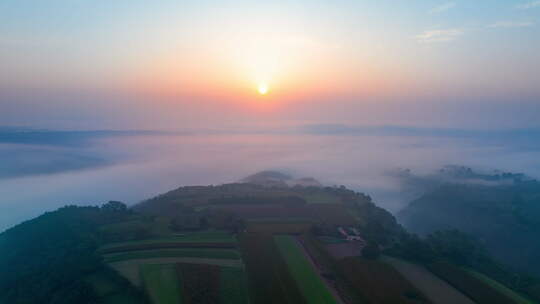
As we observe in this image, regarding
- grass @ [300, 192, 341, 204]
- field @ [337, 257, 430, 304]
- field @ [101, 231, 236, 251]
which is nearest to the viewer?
field @ [337, 257, 430, 304]

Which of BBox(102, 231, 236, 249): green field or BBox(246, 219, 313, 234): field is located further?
BBox(246, 219, 313, 234): field

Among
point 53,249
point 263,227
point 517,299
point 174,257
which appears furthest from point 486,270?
point 53,249

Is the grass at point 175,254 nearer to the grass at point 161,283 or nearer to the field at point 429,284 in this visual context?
the grass at point 161,283

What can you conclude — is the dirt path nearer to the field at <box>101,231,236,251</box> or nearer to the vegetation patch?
the field at <box>101,231,236,251</box>

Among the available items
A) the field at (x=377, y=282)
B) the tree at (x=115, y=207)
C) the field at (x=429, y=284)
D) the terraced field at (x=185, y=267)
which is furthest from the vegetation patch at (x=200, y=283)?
the tree at (x=115, y=207)

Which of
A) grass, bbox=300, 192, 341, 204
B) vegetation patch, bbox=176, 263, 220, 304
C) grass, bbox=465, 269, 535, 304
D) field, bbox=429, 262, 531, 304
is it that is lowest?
grass, bbox=465, 269, 535, 304

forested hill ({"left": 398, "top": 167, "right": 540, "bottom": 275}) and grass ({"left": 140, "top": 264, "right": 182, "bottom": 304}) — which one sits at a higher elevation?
grass ({"left": 140, "top": 264, "right": 182, "bottom": 304})

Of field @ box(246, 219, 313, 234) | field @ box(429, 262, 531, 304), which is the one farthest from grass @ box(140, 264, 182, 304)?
field @ box(429, 262, 531, 304)

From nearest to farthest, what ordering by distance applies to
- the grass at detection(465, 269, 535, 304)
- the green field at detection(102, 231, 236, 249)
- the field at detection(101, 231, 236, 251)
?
the grass at detection(465, 269, 535, 304), the field at detection(101, 231, 236, 251), the green field at detection(102, 231, 236, 249)
